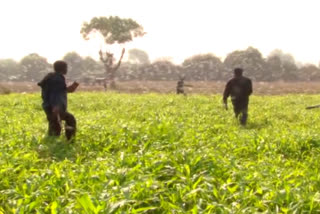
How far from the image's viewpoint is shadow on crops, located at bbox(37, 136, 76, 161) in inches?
294

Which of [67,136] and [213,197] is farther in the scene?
[67,136]

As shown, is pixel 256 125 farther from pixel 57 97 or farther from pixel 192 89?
pixel 192 89

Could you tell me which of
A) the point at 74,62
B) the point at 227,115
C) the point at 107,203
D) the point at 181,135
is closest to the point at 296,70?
the point at 74,62

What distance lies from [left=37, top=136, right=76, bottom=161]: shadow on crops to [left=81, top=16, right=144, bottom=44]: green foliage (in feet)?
158

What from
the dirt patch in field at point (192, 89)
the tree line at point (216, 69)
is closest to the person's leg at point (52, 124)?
the dirt patch in field at point (192, 89)

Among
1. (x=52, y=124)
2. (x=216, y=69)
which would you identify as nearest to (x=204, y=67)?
(x=216, y=69)

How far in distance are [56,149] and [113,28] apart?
1944 inches

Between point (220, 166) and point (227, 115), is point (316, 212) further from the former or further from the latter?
point (227, 115)

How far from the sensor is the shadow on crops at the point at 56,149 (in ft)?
24.5

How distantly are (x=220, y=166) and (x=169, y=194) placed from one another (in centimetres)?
135

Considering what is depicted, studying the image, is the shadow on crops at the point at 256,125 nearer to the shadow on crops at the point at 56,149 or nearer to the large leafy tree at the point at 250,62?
the shadow on crops at the point at 56,149

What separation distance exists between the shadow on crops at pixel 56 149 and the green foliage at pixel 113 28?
48.3 meters

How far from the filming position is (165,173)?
19.1ft

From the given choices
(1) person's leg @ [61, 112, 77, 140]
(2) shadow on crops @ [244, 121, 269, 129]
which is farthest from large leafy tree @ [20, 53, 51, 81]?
(1) person's leg @ [61, 112, 77, 140]
